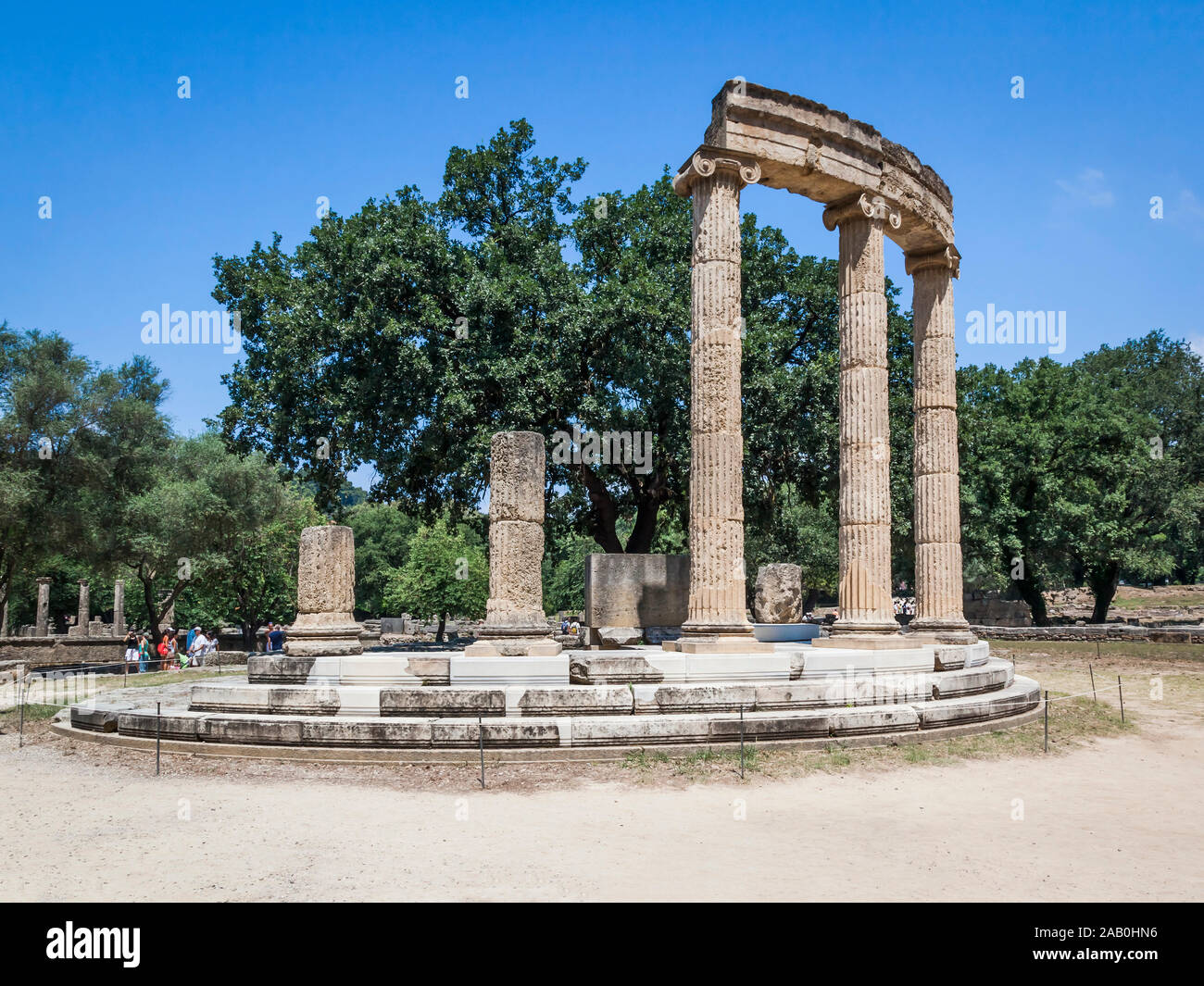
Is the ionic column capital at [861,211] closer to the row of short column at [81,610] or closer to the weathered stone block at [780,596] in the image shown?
the weathered stone block at [780,596]

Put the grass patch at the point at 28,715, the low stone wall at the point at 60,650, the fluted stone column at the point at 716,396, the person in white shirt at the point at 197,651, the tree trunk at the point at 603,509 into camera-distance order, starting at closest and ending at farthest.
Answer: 1. the grass patch at the point at 28,715
2. the fluted stone column at the point at 716,396
3. the tree trunk at the point at 603,509
4. the person in white shirt at the point at 197,651
5. the low stone wall at the point at 60,650

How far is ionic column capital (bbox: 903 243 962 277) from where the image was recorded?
17.4 metres

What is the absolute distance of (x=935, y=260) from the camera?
17.4 m

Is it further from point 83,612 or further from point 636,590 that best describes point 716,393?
point 83,612

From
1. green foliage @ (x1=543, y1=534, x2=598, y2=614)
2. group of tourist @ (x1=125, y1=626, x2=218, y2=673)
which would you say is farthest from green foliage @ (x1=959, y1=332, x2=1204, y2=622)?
group of tourist @ (x1=125, y1=626, x2=218, y2=673)

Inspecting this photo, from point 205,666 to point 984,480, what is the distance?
28.0 m

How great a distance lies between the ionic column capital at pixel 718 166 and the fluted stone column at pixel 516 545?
5.18m

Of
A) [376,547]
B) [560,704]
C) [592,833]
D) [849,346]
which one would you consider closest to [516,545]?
[560,704]

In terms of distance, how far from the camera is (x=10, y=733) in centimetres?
1205

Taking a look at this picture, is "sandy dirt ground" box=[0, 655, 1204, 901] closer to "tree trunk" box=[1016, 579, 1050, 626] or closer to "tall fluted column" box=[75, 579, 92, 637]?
"tree trunk" box=[1016, 579, 1050, 626]

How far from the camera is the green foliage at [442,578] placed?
40.2 metres

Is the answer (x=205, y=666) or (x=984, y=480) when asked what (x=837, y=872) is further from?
(x=984, y=480)

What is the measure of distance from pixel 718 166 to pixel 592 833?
10.9 meters

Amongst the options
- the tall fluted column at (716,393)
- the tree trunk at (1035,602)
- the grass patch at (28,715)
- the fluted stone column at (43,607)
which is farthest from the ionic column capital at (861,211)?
the fluted stone column at (43,607)
